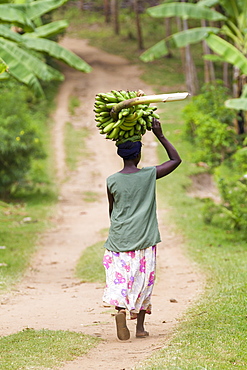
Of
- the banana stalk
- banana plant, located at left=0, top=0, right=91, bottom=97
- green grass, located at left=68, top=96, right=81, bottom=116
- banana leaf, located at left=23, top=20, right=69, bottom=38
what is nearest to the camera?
the banana stalk

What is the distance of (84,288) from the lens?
8.34m

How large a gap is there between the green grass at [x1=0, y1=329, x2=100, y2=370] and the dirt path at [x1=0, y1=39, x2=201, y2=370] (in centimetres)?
14

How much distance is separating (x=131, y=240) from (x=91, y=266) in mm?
4586

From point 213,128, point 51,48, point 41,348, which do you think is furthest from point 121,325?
point 213,128

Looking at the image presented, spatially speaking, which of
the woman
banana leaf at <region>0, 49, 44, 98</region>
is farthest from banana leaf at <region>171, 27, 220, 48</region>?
the woman

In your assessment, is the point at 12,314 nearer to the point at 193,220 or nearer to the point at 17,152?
the point at 193,220

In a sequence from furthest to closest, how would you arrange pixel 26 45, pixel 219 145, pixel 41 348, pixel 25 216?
pixel 219 145, pixel 25 216, pixel 26 45, pixel 41 348

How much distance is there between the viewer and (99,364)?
4.68 metres

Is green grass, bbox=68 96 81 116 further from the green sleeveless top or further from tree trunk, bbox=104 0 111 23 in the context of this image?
the green sleeveless top

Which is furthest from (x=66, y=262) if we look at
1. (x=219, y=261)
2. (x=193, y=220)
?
(x=193, y=220)

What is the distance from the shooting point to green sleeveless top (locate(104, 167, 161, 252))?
5.27 meters

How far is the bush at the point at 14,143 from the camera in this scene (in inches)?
590

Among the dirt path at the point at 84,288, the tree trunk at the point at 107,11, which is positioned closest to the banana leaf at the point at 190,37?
the dirt path at the point at 84,288

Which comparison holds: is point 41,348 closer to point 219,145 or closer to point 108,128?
point 108,128
